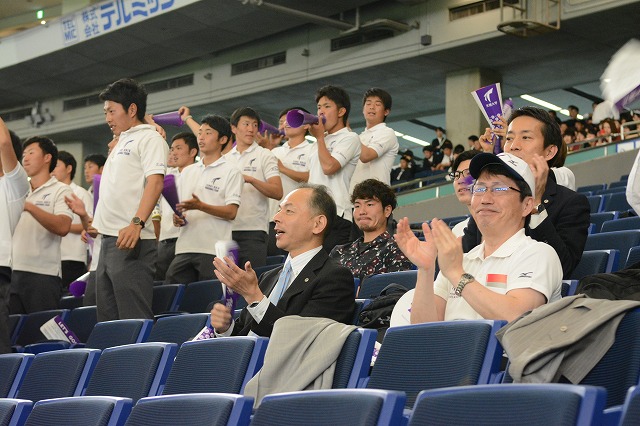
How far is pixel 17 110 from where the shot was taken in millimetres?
19750

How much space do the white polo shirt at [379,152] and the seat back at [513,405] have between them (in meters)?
4.48

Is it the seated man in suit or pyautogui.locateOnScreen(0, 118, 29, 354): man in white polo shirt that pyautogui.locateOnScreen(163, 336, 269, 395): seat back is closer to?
the seated man in suit

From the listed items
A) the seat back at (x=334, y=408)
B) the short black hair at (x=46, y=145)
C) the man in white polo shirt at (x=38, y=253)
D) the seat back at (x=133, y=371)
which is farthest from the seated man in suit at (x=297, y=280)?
the short black hair at (x=46, y=145)

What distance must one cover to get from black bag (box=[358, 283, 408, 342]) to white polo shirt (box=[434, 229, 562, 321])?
417mm

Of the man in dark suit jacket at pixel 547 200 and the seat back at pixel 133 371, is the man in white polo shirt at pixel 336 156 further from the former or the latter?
the seat back at pixel 133 371

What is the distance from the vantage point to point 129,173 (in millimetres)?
5188

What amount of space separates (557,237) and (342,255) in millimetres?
1762

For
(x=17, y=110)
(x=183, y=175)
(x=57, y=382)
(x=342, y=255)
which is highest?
(x=17, y=110)

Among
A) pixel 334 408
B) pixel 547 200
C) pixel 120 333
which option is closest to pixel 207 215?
pixel 120 333

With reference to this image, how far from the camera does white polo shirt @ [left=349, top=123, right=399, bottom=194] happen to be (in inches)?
244

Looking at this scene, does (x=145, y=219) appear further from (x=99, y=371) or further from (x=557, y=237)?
(x=557, y=237)

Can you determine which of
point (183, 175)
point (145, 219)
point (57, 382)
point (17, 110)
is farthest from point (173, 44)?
point (57, 382)

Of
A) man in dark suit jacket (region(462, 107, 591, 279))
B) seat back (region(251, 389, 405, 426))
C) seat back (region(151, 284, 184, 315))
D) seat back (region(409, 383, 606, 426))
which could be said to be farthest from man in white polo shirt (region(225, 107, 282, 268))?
seat back (region(409, 383, 606, 426))

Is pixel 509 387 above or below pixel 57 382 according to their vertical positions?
above
